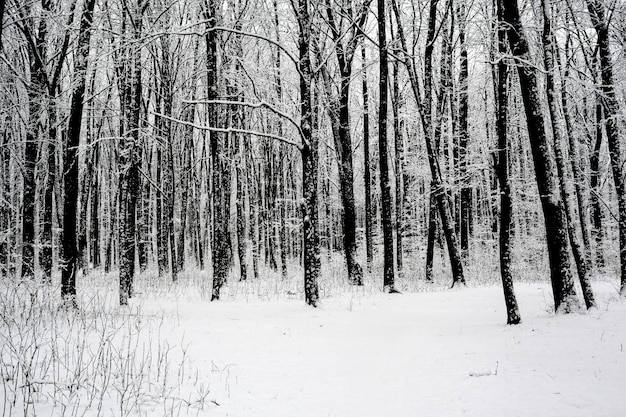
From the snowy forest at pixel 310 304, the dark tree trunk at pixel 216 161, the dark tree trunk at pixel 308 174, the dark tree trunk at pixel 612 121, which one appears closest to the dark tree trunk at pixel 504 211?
the snowy forest at pixel 310 304

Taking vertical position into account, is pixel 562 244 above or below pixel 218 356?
above

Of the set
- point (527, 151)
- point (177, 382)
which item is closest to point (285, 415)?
point (177, 382)

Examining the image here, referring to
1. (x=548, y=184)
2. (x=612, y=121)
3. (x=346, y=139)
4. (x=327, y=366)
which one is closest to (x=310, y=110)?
(x=548, y=184)

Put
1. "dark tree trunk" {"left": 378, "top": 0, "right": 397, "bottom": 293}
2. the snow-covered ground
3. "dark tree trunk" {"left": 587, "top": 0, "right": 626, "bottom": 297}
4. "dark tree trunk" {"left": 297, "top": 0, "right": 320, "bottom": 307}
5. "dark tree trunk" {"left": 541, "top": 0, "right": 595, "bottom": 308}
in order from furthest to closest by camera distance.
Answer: "dark tree trunk" {"left": 378, "top": 0, "right": 397, "bottom": 293}, "dark tree trunk" {"left": 297, "top": 0, "right": 320, "bottom": 307}, "dark tree trunk" {"left": 587, "top": 0, "right": 626, "bottom": 297}, "dark tree trunk" {"left": 541, "top": 0, "right": 595, "bottom": 308}, the snow-covered ground

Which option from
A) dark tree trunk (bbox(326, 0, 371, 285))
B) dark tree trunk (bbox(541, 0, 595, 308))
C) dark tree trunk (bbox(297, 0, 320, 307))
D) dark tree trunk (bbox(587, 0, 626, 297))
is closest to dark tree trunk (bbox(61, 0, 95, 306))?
dark tree trunk (bbox(297, 0, 320, 307))

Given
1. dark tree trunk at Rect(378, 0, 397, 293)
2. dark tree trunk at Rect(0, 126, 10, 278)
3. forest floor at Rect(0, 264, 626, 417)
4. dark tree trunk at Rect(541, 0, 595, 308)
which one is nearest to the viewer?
forest floor at Rect(0, 264, 626, 417)

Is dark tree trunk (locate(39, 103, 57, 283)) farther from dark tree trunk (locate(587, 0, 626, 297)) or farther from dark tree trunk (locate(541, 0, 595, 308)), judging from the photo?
dark tree trunk (locate(587, 0, 626, 297))

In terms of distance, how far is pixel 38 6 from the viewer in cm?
1159

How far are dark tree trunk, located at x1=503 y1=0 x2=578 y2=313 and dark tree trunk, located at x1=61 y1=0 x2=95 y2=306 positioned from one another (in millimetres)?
Answer: 8846

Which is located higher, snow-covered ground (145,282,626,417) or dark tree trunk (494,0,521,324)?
dark tree trunk (494,0,521,324)

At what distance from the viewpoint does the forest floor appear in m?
3.38

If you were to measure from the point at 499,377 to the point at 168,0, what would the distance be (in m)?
14.7

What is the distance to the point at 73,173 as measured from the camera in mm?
8336

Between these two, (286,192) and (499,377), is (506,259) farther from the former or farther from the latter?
(286,192)
